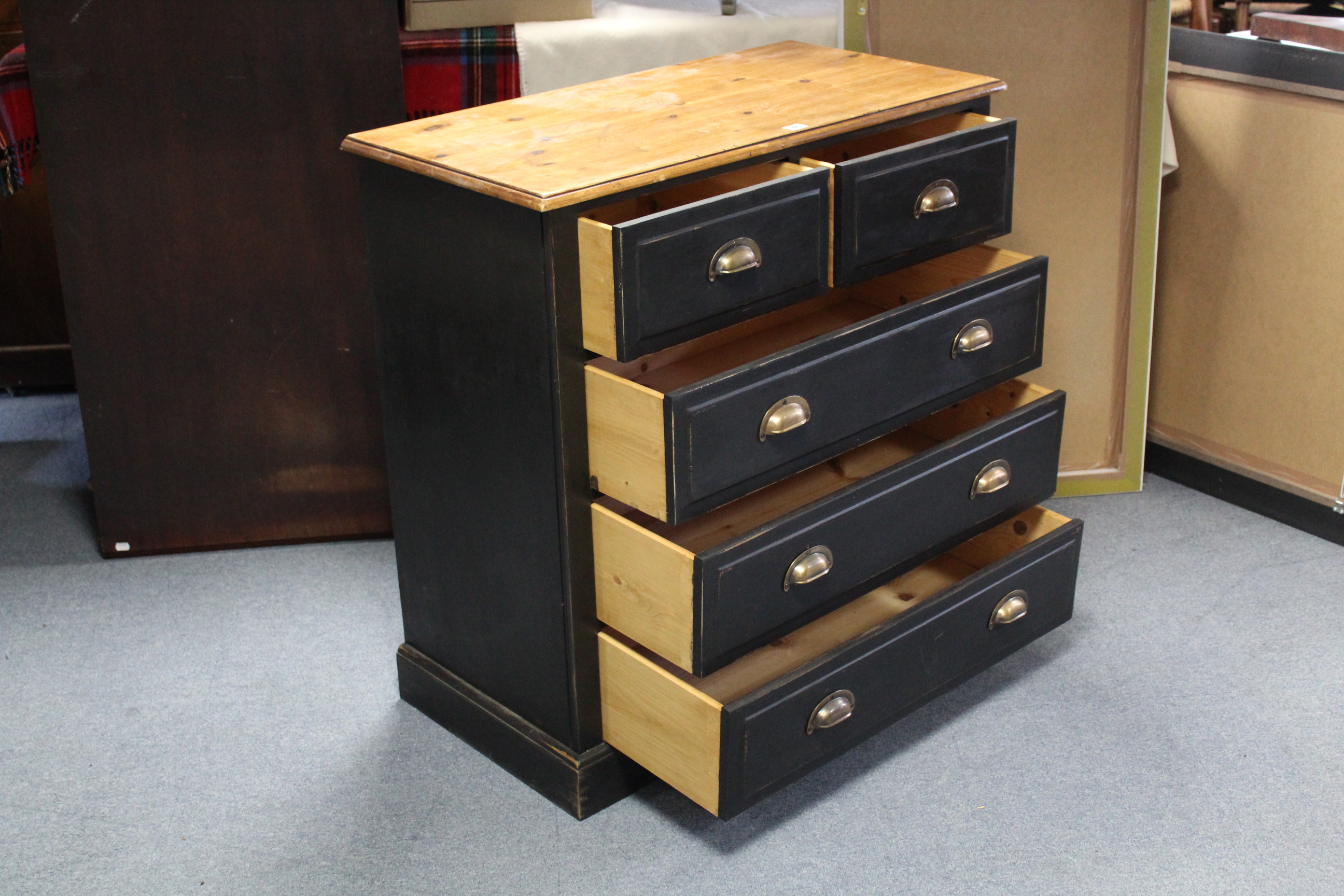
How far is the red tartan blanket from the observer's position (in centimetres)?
224

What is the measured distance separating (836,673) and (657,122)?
2.49 ft

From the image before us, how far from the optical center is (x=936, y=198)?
1.86m

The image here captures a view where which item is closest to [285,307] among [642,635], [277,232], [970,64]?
[277,232]

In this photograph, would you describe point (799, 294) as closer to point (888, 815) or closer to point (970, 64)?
point (888, 815)

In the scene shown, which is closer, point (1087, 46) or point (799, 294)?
point (799, 294)

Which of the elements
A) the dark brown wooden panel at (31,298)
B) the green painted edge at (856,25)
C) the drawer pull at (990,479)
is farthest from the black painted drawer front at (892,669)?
the dark brown wooden panel at (31,298)

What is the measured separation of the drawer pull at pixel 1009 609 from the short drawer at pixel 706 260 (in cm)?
A: 57

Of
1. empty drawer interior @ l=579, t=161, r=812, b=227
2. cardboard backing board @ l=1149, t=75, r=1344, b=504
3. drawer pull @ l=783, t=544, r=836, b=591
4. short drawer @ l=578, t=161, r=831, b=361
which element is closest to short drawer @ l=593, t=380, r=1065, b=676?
drawer pull @ l=783, t=544, r=836, b=591

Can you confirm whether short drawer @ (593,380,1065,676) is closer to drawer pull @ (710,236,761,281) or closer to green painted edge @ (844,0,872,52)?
drawer pull @ (710,236,761,281)

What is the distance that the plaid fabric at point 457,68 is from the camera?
2.32 m

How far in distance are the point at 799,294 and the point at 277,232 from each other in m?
0.99

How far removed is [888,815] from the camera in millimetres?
1853

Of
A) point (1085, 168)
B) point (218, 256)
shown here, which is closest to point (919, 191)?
point (1085, 168)

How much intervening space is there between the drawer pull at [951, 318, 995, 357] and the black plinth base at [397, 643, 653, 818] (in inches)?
29.0
